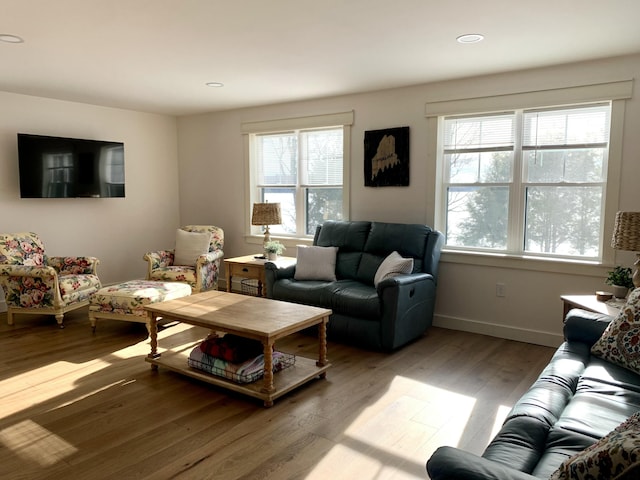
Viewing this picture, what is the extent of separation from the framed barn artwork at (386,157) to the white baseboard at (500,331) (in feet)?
4.58

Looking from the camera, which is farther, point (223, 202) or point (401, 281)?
point (223, 202)

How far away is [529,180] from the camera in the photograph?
164 inches

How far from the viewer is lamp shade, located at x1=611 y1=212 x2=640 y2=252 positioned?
3.03m

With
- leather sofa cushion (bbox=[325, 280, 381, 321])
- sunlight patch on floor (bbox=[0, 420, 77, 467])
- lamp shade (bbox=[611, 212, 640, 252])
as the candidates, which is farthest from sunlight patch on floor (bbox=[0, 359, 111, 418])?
lamp shade (bbox=[611, 212, 640, 252])

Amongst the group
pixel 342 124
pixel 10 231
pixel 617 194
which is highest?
pixel 342 124

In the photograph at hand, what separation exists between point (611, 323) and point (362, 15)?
220 cm

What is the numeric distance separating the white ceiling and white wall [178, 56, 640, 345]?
0.17 meters

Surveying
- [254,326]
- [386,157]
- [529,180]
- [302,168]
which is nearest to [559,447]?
[254,326]

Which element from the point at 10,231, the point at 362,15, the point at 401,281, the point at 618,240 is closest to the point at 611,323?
the point at 618,240

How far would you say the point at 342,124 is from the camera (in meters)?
5.12

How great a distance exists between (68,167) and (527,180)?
4.77 metres

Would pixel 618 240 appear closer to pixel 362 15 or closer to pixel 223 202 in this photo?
pixel 362 15

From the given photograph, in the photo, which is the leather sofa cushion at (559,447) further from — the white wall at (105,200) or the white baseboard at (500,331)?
the white wall at (105,200)

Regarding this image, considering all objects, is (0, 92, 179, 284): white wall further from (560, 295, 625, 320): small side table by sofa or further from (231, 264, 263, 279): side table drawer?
(560, 295, 625, 320): small side table by sofa
